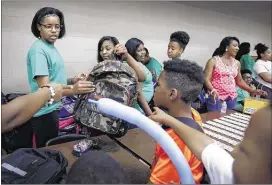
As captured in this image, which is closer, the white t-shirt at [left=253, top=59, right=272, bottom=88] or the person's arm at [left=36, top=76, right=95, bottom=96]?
the person's arm at [left=36, top=76, right=95, bottom=96]

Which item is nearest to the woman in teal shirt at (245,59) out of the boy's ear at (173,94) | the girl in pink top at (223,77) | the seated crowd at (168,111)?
the girl in pink top at (223,77)

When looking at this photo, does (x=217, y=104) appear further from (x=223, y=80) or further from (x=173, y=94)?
(x=173, y=94)

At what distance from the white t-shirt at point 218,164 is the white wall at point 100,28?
8.03 feet

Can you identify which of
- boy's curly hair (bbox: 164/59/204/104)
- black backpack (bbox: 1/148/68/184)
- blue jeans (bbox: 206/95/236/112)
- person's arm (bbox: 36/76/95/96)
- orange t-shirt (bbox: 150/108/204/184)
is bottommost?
A: blue jeans (bbox: 206/95/236/112)

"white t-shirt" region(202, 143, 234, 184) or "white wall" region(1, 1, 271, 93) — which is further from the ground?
"white wall" region(1, 1, 271, 93)

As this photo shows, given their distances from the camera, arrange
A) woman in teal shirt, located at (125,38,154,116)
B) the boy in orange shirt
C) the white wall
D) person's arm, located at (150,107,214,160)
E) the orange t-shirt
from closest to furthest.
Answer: person's arm, located at (150,107,214,160) < the orange t-shirt < the boy in orange shirt < woman in teal shirt, located at (125,38,154,116) < the white wall

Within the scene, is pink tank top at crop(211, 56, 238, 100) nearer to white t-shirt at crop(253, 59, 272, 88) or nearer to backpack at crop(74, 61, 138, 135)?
white t-shirt at crop(253, 59, 272, 88)

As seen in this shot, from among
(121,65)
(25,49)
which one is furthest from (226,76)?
(25,49)

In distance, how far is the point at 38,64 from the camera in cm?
143

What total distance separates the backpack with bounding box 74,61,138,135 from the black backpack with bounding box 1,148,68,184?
0.27 m

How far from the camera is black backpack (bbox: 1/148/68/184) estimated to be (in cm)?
95

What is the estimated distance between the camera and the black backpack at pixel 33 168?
0.95 metres

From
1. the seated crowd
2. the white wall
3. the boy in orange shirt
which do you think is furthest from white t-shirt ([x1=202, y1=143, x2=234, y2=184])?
the white wall

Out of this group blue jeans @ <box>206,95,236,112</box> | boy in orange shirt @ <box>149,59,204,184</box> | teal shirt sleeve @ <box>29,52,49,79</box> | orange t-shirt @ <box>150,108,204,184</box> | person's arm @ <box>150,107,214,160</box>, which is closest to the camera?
person's arm @ <box>150,107,214,160</box>
